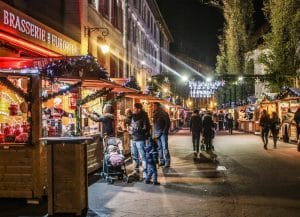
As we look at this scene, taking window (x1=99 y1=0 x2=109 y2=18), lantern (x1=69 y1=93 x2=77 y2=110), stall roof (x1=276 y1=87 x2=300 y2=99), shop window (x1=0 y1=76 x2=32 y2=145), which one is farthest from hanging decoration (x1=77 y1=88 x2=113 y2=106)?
stall roof (x1=276 y1=87 x2=300 y2=99)

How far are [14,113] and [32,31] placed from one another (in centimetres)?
394

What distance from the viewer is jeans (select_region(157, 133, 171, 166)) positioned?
15.0 m

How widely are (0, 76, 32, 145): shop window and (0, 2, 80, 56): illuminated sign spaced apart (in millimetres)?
1705

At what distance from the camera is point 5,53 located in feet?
41.7

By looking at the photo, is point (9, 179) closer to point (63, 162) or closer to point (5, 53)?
point (63, 162)

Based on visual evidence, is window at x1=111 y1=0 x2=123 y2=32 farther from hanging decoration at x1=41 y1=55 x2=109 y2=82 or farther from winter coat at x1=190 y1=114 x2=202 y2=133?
hanging decoration at x1=41 y1=55 x2=109 y2=82

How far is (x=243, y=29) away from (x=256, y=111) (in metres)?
15.2

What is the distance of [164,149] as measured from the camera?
1509 centimetres

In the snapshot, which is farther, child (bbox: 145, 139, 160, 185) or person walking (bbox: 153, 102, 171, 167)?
person walking (bbox: 153, 102, 171, 167)

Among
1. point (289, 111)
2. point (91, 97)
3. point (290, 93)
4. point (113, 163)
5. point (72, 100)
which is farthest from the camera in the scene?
point (289, 111)

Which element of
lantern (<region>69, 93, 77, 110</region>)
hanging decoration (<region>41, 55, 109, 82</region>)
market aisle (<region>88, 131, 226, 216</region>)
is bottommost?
market aisle (<region>88, 131, 226, 216</region>)

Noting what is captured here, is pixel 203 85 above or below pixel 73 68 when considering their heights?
above

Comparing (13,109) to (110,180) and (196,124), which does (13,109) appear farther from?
(196,124)

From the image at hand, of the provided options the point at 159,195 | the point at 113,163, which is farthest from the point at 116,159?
the point at 159,195
